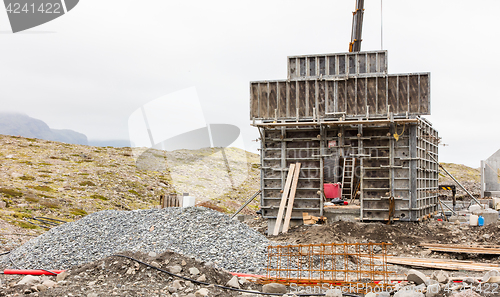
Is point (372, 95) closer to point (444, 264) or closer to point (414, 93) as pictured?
point (414, 93)

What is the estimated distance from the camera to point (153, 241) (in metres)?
13.7

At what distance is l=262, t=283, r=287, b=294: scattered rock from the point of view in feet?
29.8

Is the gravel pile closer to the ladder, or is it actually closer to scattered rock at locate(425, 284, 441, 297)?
scattered rock at locate(425, 284, 441, 297)

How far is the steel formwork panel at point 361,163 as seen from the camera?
18.0 m

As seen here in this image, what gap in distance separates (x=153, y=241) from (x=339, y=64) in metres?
11.8

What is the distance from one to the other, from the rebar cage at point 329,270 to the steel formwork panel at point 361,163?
12.1ft

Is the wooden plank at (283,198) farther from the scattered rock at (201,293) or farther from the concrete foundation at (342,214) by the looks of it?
the scattered rock at (201,293)

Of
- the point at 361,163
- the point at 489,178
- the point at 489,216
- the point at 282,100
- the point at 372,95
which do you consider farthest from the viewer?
the point at 489,178

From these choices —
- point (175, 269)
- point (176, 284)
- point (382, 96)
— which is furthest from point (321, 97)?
point (176, 284)

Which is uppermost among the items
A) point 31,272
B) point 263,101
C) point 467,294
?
point 263,101

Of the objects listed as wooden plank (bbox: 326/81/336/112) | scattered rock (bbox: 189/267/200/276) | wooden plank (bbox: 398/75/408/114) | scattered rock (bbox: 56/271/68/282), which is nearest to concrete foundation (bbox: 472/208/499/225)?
wooden plank (bbox: 398/75/408/114)

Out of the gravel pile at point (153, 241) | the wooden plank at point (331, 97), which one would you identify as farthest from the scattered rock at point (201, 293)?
the wooden plank at point (331, 97)

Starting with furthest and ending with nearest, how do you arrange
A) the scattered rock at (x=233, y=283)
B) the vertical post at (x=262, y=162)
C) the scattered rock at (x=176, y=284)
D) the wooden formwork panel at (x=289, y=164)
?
the vertical post at (x=262, y=162), the wooden formwork panel at (x=289, y=164), the scattered rock at (x=233, y=283), the scattered rock at (x=176, y=284)

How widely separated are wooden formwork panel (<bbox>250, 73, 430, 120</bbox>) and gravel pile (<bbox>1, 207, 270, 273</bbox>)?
6.30 m
